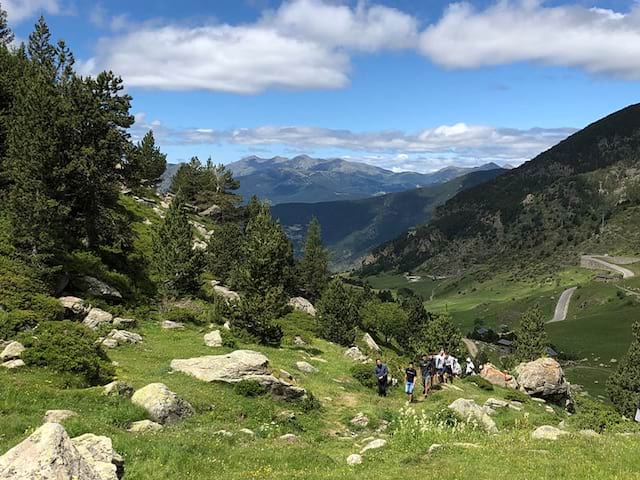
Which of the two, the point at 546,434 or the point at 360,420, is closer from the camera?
the point at 546,434

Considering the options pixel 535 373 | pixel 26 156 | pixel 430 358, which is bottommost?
pixel 535 373

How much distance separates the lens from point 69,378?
2555 centimetres

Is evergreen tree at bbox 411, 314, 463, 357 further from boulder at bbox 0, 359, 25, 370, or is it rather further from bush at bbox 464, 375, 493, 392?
boulder at bbox 0, 359, 25, 370

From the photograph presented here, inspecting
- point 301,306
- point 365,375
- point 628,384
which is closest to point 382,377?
point 365,375

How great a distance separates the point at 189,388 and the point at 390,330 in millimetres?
90547

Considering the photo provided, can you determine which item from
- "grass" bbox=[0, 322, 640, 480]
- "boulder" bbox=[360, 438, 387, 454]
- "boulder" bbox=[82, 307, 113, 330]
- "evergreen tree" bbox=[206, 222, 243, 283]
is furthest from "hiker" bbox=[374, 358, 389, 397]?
"evergreen tree" bbox=[206, 222, 243, 283]

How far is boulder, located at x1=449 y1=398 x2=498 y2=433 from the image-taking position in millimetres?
26314

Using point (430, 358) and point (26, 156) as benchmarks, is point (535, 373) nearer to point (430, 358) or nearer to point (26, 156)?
point (430, 358)

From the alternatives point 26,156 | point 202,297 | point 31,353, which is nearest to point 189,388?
point 31,353

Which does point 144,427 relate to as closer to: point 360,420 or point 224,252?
point 360,420

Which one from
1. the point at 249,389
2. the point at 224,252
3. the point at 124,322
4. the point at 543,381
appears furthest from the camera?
the point at 224,252

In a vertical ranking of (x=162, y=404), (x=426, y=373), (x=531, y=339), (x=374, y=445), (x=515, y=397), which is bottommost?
(x=531, y=339)

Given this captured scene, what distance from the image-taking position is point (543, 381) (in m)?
51.6

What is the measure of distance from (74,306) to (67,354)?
12971mm
